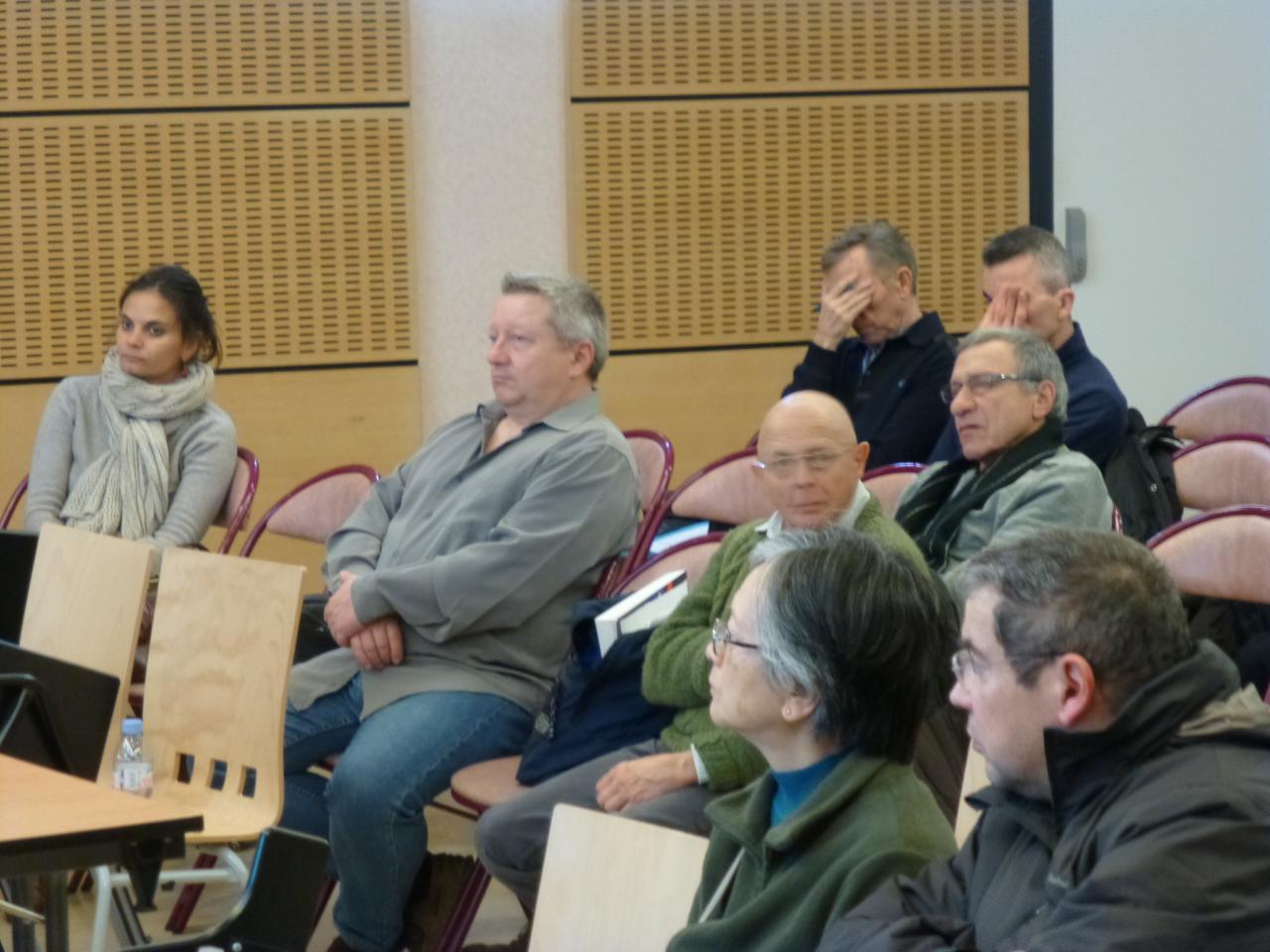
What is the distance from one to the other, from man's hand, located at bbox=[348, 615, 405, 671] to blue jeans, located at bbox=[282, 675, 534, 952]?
0.10 m

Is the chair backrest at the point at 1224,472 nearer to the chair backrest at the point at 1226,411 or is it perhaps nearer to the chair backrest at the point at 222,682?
the chair backrest at the point at 1226,411

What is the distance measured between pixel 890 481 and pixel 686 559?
0.51 meters

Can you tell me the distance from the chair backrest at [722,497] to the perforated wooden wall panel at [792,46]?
7.60 feet

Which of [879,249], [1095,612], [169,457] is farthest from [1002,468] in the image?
[169,457]

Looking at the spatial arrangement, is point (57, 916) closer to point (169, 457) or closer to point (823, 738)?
point (823, 738)

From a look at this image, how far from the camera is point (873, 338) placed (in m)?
4.69

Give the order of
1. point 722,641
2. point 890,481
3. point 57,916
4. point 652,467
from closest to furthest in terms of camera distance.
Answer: point 722,641
point 57,916
point 890,481
point 652,467

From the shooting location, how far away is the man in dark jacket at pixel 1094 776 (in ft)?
5.28

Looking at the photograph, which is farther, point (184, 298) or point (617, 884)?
point (184, 298)

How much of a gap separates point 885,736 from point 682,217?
424cm

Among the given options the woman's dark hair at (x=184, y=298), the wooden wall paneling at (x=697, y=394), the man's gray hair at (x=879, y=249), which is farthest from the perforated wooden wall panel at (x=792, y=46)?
the woman's dark hair at (x=184, y=298)

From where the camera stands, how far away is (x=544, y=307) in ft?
12.6

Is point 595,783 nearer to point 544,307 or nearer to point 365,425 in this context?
point 544,307

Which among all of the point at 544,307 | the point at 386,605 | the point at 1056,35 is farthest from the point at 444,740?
the point at 1056,35
